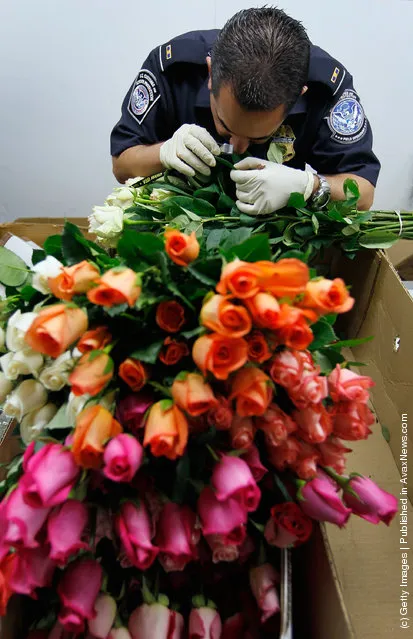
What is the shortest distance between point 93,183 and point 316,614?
5.32ft

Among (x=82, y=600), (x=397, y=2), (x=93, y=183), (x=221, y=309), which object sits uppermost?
(x=397, y=2)

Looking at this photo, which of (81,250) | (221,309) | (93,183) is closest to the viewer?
(221,309)

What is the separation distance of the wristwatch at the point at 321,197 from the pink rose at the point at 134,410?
1.86 feet

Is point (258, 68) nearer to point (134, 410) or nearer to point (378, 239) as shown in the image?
point (378, 239)

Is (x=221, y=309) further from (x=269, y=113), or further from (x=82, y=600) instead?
(x=269, y=113)

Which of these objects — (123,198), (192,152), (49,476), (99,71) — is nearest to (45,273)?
(49,476)

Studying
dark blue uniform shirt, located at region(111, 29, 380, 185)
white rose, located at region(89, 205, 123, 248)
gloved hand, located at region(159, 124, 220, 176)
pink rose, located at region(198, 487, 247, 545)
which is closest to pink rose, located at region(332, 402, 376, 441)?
pink rose, located at region(198, 487, 247, 545)

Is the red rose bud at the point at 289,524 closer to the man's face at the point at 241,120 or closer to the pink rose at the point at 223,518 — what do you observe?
the pink rose at the point at 223,518

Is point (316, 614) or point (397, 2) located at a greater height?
point (397, 2)

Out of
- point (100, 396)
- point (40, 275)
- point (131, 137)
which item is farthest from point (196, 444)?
point (131, 137)

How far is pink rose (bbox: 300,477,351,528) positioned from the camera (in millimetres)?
378

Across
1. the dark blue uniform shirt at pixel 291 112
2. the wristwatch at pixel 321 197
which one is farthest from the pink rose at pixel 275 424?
the dark blue uniform shirt at pixel 291 112

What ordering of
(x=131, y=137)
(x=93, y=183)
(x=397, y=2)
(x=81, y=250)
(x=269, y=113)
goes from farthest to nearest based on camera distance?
(x=93, y=183) < (x=397, y=2) < (x=131, y=137) < (x=269, y=113) < (x=81, y=250)

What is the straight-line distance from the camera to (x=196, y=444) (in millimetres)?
370
